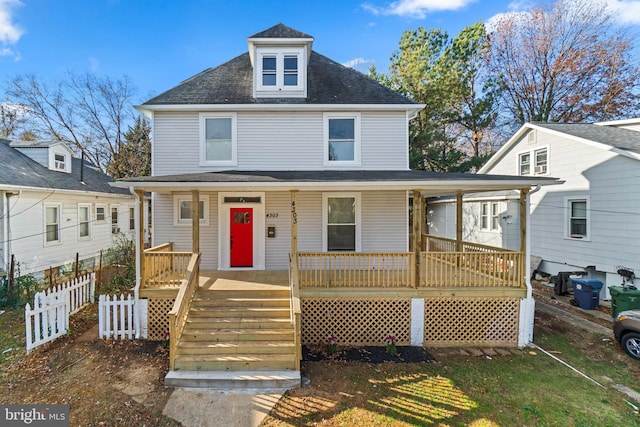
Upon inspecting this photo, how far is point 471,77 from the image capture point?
2072 centimetres

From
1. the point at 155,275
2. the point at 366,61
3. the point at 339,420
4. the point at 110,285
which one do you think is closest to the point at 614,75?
the point at 366,61

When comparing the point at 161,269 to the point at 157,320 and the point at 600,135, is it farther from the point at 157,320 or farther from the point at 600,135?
the point at 600,135

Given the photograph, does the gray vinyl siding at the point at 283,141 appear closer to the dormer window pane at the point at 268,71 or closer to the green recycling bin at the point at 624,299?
the dormer window pane at the point at 268,71

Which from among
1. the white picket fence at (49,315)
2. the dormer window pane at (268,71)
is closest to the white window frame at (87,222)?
the white picket fence at (49,315)

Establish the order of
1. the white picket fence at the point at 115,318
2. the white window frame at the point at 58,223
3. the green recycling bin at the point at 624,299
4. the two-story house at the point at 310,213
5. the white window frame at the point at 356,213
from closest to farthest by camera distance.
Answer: the white picket fence at the point at 115,318 → the two-story house at the point at 310,213 → the green recycling bin at the point at 624,299 → the white window frame at the point at 356,213 → the white window frame at the point at 58,223

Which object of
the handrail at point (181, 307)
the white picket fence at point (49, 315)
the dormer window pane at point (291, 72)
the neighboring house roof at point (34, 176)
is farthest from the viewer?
the neighboring house roof at point (34, 176)

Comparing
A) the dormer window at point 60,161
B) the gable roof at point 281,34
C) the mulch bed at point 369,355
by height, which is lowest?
the mulch bed at point 369,355

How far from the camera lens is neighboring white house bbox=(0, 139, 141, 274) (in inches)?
392

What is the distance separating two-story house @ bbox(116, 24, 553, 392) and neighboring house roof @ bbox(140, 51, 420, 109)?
0.07 meters

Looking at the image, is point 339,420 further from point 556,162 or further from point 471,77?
point 471,77

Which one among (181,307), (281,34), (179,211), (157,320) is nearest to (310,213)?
(179,211)

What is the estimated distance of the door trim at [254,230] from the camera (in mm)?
8938

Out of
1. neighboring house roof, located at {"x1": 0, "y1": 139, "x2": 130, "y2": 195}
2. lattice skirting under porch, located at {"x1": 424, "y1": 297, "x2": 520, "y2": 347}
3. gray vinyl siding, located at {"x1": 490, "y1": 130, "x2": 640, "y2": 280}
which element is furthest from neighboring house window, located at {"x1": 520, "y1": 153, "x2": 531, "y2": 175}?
neighboring house roof, located at {"x1": 0, "y1": 139, "x2": 130, "y2": 195}

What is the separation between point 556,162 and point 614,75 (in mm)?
13874
